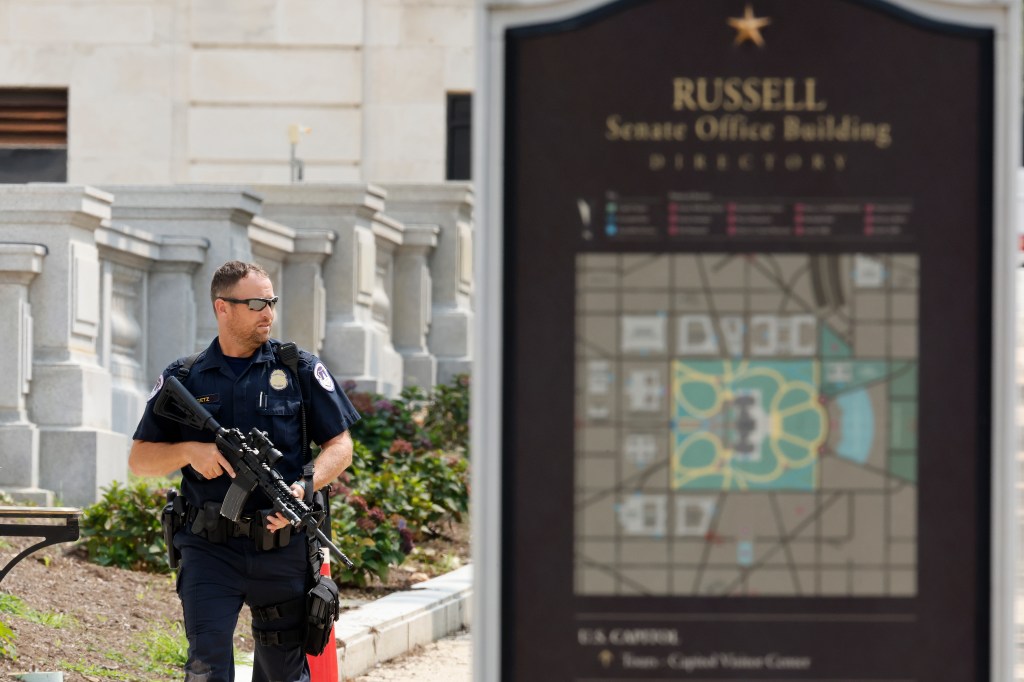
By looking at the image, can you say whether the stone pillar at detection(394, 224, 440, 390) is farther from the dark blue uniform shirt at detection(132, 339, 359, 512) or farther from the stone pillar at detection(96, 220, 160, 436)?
the dark blue uniform shirt at detection(132, 339, 359, 512)

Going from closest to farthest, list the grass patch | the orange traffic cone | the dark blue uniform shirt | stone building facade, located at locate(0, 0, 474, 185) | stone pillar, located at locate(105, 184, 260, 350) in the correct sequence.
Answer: the dark blue uniform shirt
the orange traffic cone
the grass patch
stone pillar, located at locate(105, 184, 260, 350)
stone building facade, located at locate(0, 0, 474, 185)

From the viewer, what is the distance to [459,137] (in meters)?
27.6

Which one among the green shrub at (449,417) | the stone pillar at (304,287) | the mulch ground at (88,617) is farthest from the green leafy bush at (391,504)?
the stone pillar at (304,287)

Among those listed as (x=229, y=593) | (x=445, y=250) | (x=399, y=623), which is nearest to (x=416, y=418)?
(x=445, y=250)

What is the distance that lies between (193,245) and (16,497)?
3366 mm

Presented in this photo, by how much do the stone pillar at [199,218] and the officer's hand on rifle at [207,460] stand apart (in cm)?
891

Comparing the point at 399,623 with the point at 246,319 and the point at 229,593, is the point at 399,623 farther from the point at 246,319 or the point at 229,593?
the point at 246,319

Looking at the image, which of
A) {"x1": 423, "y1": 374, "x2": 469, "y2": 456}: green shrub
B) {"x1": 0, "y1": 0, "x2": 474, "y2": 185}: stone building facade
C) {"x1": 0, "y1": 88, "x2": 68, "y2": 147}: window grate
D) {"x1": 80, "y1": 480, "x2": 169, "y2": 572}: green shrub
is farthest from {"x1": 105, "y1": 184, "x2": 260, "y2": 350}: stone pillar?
{"x1": 0, "y1": 88, "x2": 68, "y2": 147}: window grate

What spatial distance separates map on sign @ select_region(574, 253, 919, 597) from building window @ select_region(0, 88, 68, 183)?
24.4 m

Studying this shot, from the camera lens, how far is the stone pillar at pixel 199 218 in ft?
51.5

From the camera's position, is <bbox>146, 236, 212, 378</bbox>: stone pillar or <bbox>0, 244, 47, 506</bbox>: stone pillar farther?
<bbox>146, 236, 212, 378</bbox>: stone pillar

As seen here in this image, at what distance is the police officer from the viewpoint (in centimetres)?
671

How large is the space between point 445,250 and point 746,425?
60.2 ft

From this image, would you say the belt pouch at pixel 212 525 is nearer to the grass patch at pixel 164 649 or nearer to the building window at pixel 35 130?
the grass patch at pixel 164 649
